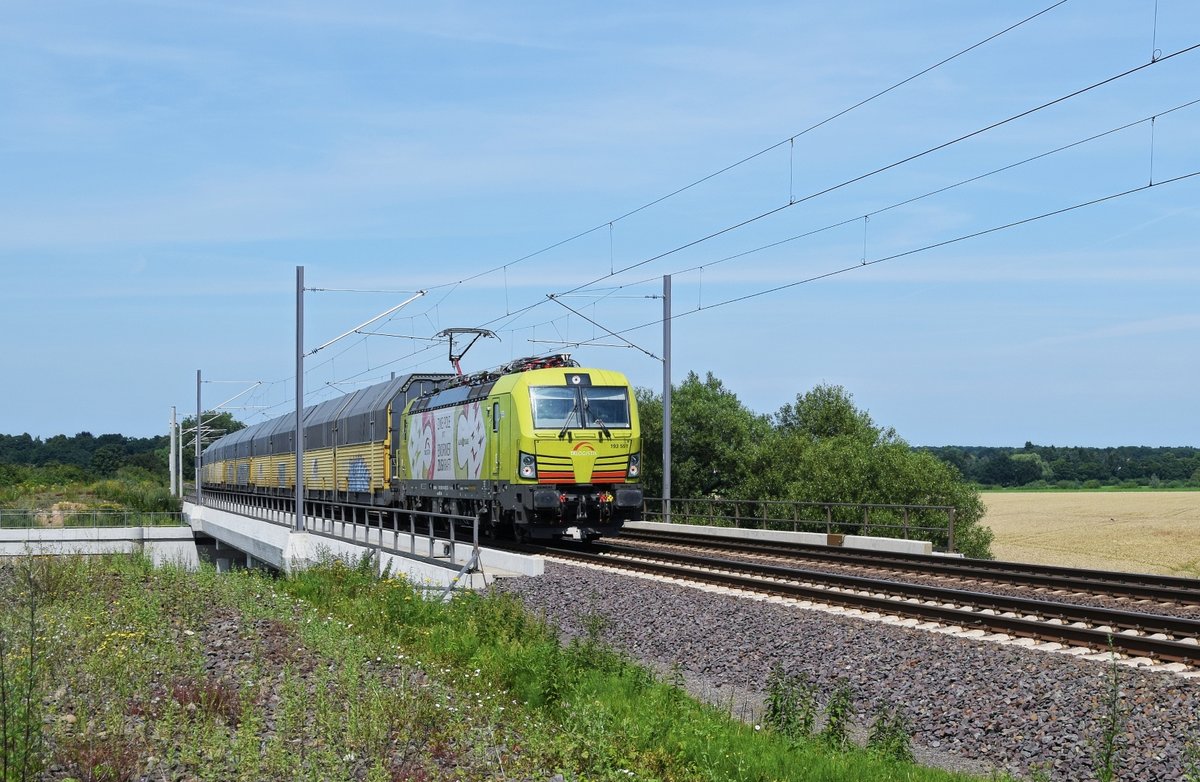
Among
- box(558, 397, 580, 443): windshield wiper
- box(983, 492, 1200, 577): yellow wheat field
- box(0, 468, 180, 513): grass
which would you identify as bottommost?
box(983, 492, 1200, 577): yellow wheat field

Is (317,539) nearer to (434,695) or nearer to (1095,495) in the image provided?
(434,695)

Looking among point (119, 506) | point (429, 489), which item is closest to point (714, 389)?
point (429, 489)

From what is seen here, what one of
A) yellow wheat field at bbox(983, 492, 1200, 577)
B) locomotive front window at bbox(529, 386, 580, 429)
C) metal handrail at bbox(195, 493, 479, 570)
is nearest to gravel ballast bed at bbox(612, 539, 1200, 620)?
locomotive front window at bbox(529, 386, 580, 429)

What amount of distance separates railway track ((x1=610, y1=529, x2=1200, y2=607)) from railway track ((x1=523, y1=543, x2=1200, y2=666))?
69.9 inches

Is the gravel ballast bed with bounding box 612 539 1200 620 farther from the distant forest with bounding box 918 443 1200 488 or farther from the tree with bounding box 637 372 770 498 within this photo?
the distant forest with bounding box 918 443 1200 488

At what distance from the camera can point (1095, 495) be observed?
10250 cm

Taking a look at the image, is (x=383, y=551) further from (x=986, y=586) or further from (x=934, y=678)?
(x=934, y=678)

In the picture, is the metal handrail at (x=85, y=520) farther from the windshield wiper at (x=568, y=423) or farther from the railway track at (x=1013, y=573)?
the railway track at (x=1013, y=573)

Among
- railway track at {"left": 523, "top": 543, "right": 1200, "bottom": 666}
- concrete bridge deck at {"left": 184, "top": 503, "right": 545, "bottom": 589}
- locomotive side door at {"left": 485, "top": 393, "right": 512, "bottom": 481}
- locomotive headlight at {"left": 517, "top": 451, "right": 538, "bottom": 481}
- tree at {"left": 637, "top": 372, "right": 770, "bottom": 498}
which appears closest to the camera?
railway track at {"left": 523, "top": 543, "right": 1200, "bottom": 666}

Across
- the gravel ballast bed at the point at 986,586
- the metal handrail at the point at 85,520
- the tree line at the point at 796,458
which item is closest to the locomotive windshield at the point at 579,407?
the gravel ballast bed at the point at 986,586

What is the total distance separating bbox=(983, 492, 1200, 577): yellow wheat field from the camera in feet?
152

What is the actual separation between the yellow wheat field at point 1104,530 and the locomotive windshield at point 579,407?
17.4m

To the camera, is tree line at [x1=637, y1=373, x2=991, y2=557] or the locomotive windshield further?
tree line at [x1=637, y1=373, x2=991, y2=557]

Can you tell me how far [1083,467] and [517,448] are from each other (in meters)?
106
